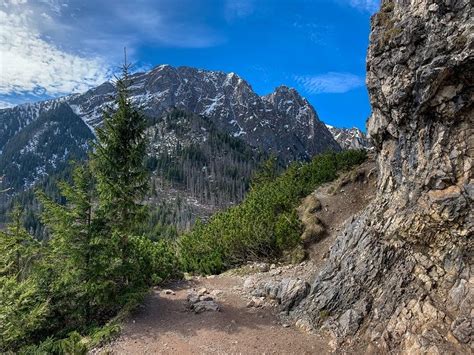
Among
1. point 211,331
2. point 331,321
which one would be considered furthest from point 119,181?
point 331,321

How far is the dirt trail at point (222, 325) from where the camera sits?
14492 millimetres

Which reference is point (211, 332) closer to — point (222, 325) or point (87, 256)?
point (222, 325)

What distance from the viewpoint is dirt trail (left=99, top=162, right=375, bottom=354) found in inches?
571

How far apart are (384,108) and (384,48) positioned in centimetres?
254

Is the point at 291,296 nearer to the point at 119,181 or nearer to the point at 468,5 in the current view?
the point at 119,181

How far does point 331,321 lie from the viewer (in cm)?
1520

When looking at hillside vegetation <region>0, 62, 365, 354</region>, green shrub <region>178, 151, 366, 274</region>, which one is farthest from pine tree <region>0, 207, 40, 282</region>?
green shrub <region>178, 151, 366, 274</region>

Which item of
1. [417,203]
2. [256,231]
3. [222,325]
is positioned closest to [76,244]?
[222,325]

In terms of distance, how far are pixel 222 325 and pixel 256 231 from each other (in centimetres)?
835

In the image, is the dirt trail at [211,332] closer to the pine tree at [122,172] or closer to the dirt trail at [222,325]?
the dirt trail at [222,325]

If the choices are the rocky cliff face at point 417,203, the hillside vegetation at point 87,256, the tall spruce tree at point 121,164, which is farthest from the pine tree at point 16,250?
the rocky cliff face at point 417,203

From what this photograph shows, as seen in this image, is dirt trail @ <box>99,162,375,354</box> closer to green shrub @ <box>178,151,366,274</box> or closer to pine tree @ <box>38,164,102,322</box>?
green shrub @ <box>178,151,366,274</box>

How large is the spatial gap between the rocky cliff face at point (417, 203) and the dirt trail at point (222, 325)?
5.39 ft

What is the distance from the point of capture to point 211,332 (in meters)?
15.7
